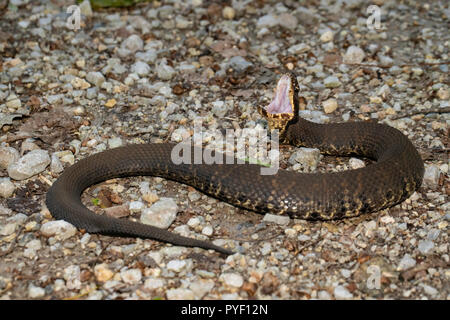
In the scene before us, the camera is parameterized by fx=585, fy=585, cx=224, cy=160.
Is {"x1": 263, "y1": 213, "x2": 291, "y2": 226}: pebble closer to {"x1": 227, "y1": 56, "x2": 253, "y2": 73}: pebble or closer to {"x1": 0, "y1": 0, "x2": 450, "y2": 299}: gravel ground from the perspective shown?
{"x1": 0, "y1": 0, "x2": 450, "y2": 299}: gravel ground

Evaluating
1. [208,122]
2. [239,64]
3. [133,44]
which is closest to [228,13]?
[239,64]

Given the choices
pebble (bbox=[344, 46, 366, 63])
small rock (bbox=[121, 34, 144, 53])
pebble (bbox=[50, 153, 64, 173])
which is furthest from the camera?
small rock (bbox=[121, 34, 144, 53])

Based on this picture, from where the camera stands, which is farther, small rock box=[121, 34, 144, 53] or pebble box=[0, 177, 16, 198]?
small rock box=[121, 34, 144, 53]

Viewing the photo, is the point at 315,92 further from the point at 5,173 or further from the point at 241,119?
the point at 5,173

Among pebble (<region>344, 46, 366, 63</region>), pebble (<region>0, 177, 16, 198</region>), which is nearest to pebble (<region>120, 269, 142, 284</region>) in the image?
pebble (<region>0, 177, 16, 198</region>)

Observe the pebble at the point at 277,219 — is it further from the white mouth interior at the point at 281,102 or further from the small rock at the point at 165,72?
the small rock at the point at 165,72

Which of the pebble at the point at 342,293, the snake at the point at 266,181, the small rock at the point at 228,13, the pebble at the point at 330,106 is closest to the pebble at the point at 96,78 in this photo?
the snake at the point at 266,181
